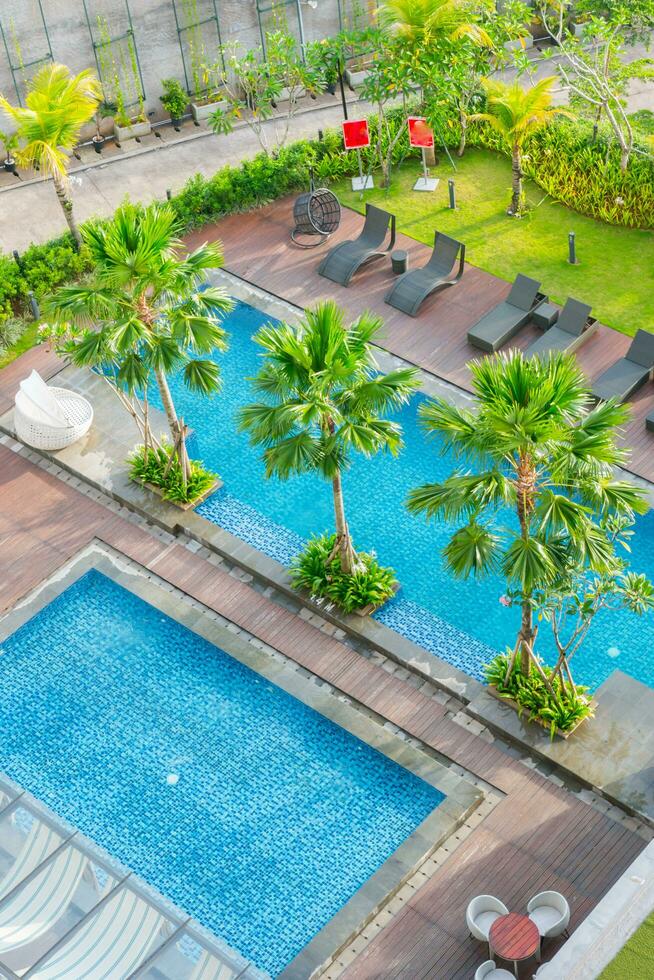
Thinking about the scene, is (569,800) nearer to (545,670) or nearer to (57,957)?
(545,670)

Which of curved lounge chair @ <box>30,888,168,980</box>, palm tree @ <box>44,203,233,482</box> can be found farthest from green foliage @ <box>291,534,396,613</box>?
curved lounge chair @ <box>30,888,168,980</box>

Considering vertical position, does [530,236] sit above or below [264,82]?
below

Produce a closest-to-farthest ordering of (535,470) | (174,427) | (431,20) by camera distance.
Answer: (535,470) → (174,427) → (431,20)

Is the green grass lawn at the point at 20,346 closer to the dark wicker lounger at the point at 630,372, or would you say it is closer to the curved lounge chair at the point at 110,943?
the dark wicker lounger at the point at 630,372

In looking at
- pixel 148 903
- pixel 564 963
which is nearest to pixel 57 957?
pixel 148 903

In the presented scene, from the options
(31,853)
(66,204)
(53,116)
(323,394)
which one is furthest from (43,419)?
(31,853)

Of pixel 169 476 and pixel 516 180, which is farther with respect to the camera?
pixel 516 180

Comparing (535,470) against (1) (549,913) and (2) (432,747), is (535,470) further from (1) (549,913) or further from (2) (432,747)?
(1) (549,913)
